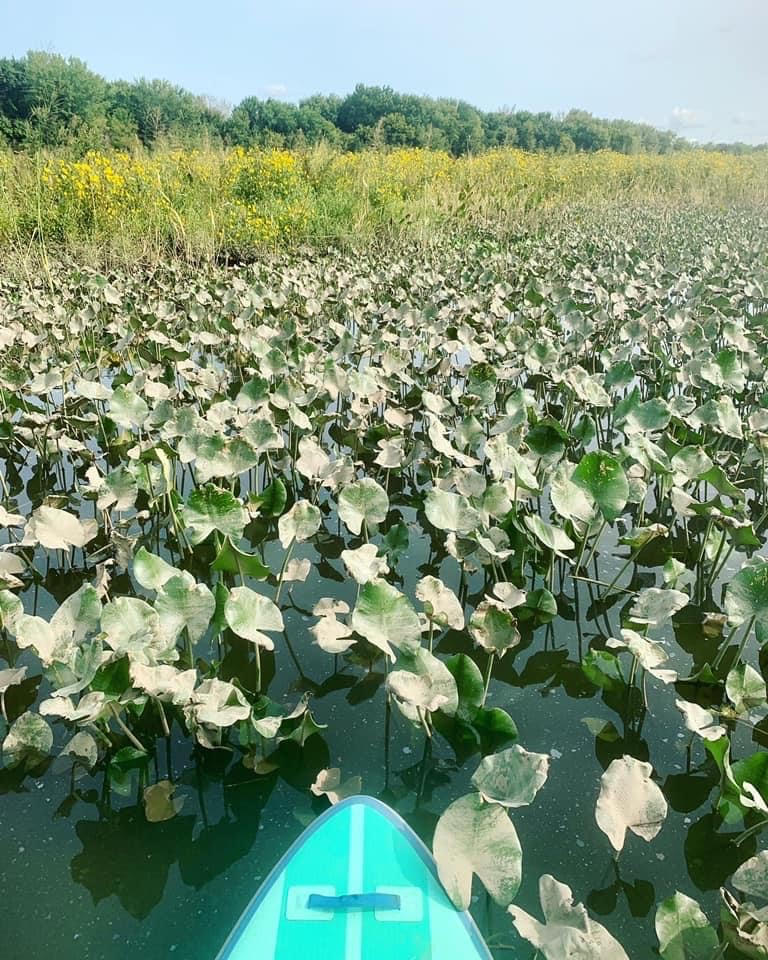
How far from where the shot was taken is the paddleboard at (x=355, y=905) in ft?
3.17

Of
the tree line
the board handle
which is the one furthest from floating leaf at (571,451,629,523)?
the tree line

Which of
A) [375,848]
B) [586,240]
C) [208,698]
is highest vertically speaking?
[586,240]

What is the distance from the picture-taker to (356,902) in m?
1.01

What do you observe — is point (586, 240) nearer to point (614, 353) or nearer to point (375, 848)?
point (614, 353)

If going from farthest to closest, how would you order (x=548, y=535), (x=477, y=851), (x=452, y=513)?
(x=452, y=513) → (x=548, y=535) → (x=477, y=851)

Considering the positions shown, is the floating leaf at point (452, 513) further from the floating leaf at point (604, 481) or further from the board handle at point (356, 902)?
the board handle at point (356, 902)

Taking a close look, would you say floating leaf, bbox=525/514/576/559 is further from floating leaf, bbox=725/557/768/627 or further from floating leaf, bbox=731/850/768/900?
floating leaf, bbox=731/850/768/900

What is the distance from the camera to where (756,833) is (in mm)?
1231

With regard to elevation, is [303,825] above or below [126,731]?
below

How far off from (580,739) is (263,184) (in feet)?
20.2

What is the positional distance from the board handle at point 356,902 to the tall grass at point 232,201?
15.2 feet

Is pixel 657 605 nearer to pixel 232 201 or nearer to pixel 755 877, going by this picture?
pixel 755 877

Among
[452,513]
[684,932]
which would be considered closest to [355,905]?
[684,932]

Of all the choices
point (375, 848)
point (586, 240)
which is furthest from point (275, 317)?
point (586, 240)
